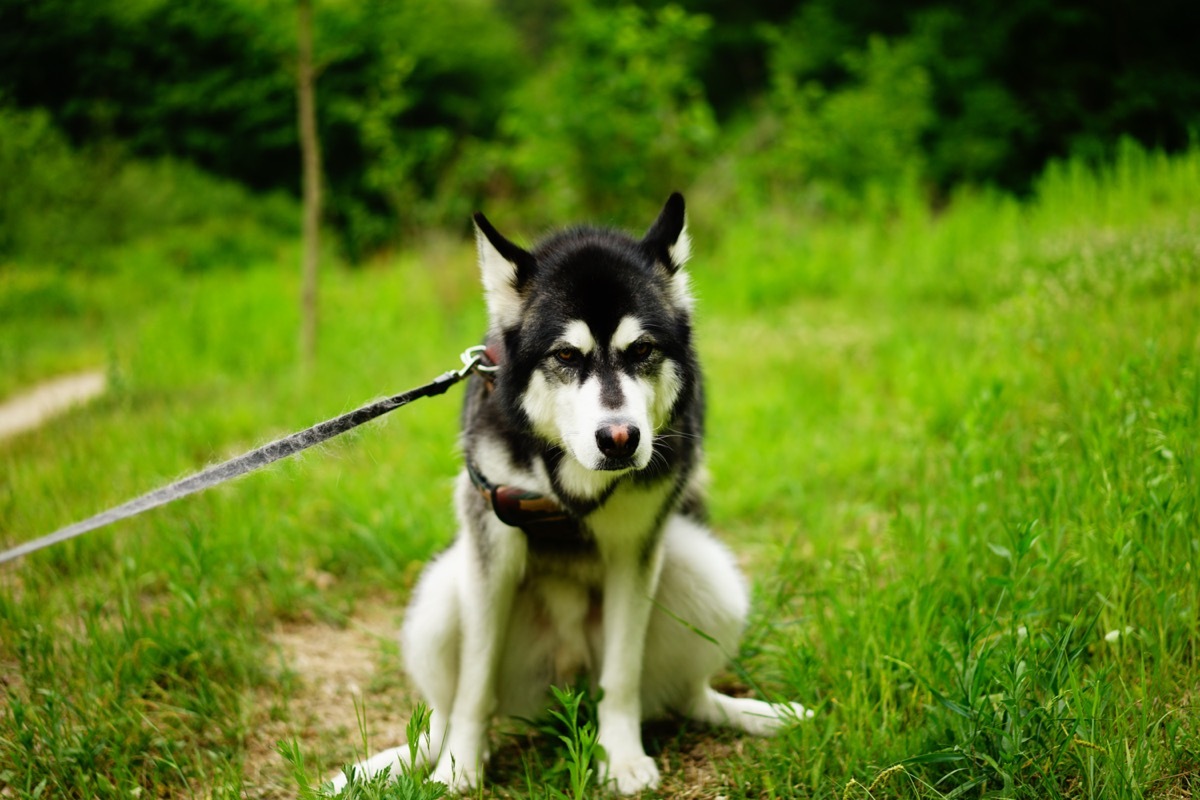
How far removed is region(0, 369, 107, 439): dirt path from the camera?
508 cm

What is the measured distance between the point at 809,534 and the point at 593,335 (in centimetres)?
193

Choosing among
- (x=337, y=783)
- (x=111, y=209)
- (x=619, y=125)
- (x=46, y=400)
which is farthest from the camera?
(x=619, y=125)

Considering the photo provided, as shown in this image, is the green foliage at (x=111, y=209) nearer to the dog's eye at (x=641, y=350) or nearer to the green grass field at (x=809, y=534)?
the green grass field at (x=809, y=534)

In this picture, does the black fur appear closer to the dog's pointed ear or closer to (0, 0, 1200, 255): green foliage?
the dog's pointed ear

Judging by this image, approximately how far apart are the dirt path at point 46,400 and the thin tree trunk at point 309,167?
1.39m

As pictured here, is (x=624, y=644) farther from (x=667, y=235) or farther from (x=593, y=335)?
(x=667, y=235)

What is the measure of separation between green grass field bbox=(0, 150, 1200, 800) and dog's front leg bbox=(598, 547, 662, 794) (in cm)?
18

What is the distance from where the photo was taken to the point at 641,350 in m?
2.27

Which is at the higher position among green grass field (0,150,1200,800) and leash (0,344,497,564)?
leash (0,344,497,564)

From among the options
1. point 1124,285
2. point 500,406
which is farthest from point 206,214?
point 1124,285

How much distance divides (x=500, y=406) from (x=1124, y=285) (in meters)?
3.87

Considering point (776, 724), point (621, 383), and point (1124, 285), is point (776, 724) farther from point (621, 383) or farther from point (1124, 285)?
point (1124, 285)

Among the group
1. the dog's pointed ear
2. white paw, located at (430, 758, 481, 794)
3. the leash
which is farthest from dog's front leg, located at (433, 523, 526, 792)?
the dog's pointed ear

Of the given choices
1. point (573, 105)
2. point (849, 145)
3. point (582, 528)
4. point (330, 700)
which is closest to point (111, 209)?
point (573, 105)
